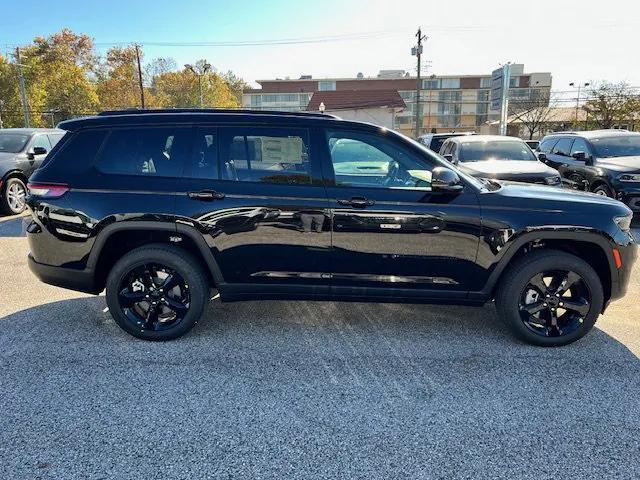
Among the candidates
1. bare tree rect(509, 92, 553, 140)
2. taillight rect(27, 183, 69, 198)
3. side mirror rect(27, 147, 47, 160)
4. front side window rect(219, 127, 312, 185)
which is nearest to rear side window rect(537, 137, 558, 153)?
front side window rect(219, 127, 312, 185)

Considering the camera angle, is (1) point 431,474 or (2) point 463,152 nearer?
(1) point 431,474

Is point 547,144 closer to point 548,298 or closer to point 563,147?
point 563,147

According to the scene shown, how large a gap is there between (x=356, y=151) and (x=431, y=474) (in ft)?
7.94

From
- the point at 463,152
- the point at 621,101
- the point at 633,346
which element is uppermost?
the point at 621,101

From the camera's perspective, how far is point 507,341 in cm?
390

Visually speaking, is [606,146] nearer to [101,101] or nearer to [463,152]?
[463,152]

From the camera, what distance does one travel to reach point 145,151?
149 inches

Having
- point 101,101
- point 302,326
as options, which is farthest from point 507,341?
point 101,101

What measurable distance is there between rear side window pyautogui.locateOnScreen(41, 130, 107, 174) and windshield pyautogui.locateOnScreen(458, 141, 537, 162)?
7.58 metres

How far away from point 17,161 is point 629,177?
1192 cm

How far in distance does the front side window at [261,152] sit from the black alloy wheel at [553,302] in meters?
2.12

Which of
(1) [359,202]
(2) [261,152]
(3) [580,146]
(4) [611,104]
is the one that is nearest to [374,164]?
(1) [359,202]

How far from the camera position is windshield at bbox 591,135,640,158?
9703 millimetres

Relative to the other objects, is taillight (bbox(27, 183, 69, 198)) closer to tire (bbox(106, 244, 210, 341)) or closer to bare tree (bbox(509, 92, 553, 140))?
tire (bbox(106, 244, 210, 341))
